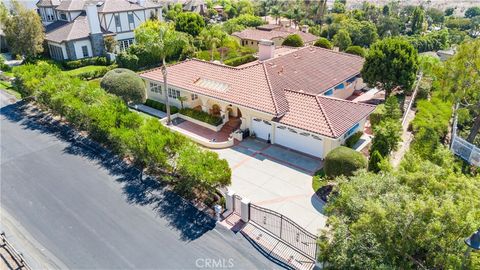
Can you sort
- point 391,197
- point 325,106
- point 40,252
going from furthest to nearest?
point 325,106 < point 40,252 < point 391,197

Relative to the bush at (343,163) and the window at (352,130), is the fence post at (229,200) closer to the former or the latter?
the bush at (343,163)

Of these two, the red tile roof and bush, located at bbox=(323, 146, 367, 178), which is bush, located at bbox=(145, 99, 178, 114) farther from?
bush, located at bbox=(323, 146, 367, 178)

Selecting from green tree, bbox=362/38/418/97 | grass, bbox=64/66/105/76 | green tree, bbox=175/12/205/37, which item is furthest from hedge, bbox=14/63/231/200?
green tree, bbox=175/12/205/37

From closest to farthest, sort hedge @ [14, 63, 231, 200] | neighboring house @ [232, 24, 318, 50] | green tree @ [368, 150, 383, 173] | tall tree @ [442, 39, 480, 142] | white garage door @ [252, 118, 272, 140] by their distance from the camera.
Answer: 1. hedge @ [14, 63, 231, 200]
2. green tree @ [368, 150, 383, 173]
3. tall tree @ [442, 39, 480, 142]
4. white garage door @ [252, 118, 272, 140]
5. neighboring house @ [232, 24, 318, 50]

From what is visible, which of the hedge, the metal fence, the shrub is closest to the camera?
the metal fence

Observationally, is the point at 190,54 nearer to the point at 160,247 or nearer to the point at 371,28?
the point at 160,247

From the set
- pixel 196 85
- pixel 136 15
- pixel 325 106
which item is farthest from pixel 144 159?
pixel 136 15

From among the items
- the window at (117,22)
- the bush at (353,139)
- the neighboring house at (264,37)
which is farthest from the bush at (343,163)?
the window at (117,22)

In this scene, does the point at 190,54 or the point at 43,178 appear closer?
the point at 43,178
